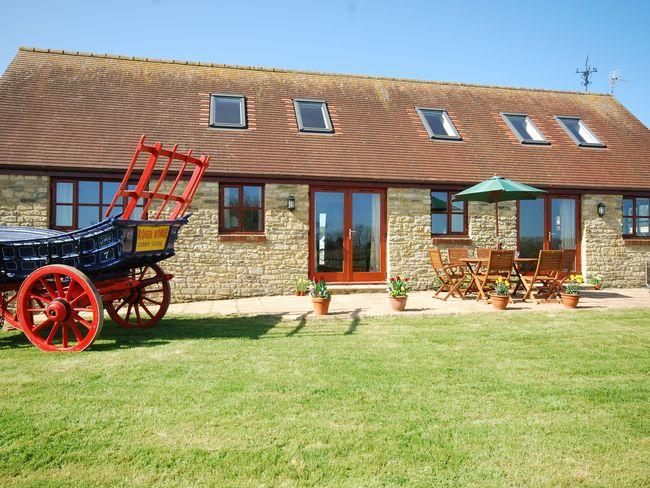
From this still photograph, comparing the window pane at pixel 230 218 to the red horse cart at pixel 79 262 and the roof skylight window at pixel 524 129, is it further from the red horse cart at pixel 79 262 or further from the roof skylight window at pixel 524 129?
the roof skylight window at pixel 524 129

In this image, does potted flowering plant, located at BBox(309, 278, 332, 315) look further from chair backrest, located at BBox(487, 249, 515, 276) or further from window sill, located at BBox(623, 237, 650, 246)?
window sill, located at BBox(623, 237, 650, 246)

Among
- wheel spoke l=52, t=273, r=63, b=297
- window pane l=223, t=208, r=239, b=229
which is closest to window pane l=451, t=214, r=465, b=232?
window pane l=223, t=208, r=239, b=229

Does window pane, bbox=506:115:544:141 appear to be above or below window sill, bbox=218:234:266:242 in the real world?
above

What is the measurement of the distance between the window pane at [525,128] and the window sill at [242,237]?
8.11 metres

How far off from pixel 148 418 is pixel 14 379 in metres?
1.82

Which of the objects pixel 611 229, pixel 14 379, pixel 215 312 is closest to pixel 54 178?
pixel 215 312

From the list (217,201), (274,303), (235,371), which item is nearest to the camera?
(235,371)

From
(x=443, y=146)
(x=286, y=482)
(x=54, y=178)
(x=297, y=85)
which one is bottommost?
(x=286, y=482)

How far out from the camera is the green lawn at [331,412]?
2736mm

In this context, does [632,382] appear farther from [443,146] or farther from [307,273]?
[443,146]

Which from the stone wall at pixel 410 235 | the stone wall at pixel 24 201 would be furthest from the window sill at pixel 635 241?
the stone wall at pixel 24 201

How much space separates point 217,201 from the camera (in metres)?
10.9

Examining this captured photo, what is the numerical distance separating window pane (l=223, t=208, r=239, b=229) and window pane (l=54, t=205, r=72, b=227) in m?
3.17

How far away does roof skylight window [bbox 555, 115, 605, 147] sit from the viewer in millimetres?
14290
